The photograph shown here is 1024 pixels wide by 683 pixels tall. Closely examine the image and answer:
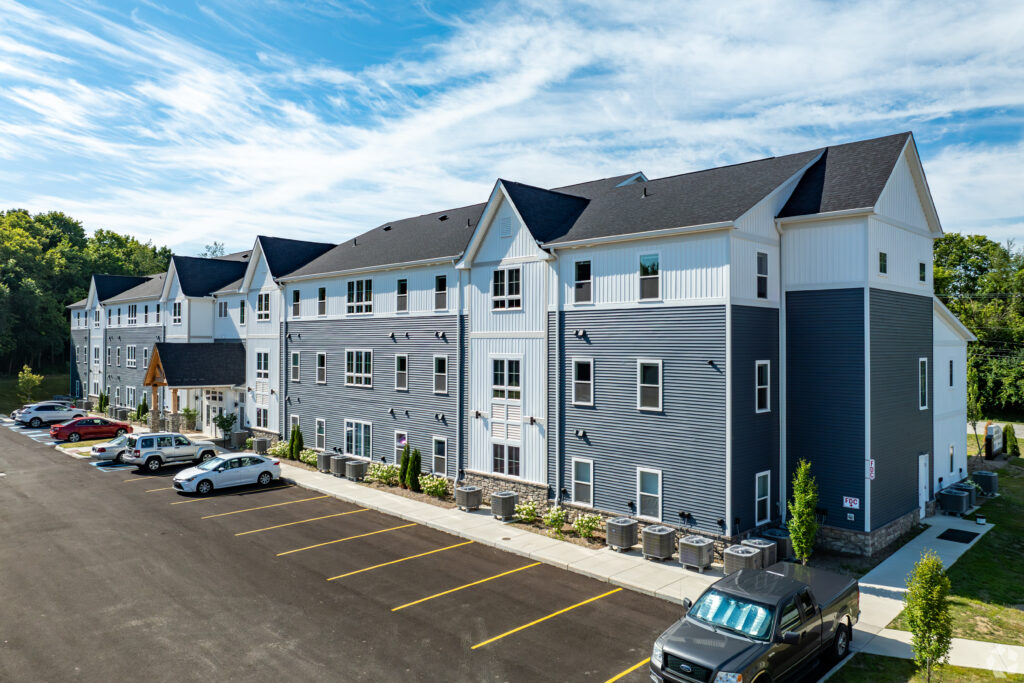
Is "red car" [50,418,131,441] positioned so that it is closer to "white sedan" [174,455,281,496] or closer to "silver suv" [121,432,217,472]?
"silver suv" [121,432,217,472]

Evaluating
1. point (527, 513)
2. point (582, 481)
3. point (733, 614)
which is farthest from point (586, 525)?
point (733, 614)

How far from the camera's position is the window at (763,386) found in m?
19.3

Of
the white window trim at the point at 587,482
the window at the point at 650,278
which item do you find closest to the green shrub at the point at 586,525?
the white window trim at the point at 587,482

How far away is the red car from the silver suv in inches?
405

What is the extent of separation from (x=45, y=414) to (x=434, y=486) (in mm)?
40969

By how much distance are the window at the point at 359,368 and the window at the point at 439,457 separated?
5497mm

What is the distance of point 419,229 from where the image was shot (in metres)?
33.6

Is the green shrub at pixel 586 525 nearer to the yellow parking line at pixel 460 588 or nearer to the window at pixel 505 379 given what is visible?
the yellow parking line at pixel 460 588

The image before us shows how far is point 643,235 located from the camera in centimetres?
1964

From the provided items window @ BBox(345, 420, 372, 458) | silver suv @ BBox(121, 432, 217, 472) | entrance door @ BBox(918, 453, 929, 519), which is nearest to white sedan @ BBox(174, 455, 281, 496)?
window @ BBox(345, 420, 372, 458)

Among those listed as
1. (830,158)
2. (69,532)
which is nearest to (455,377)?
(69,532)

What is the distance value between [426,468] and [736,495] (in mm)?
14178

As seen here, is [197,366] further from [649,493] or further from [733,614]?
[733,614]

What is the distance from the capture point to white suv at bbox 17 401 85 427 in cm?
4809
